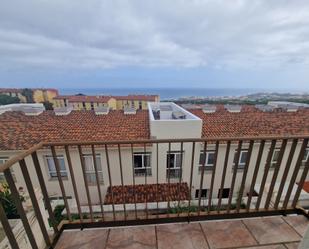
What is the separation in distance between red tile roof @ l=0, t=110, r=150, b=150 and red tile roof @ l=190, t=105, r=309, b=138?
10.6 feet

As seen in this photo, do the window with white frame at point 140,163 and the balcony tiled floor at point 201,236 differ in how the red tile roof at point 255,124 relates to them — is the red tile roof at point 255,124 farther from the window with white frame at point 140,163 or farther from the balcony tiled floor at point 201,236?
the balcony tiled floor at point 201,236

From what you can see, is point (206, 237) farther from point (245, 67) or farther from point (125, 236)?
point (245, 67)

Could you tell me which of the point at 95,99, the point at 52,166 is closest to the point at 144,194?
the point at 52,166

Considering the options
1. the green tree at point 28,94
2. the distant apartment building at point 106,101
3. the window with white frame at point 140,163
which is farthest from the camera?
the green tree at point 28,94

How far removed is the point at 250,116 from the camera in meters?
9.13

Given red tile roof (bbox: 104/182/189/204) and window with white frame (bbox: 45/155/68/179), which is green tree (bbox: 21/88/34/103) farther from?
red tile roof (bbox: 104/182/189/204)

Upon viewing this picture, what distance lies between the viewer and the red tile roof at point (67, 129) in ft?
21.9

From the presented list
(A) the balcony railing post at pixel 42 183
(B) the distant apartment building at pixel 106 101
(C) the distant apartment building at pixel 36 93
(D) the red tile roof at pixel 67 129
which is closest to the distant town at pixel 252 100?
(B) the distant apartment building at pixel 106 101

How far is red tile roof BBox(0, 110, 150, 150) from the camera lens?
21.9 ft

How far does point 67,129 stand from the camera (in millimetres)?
7387

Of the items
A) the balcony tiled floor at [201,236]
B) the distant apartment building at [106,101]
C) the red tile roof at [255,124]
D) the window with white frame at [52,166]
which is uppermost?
the balcony tiled floor at [201,236]

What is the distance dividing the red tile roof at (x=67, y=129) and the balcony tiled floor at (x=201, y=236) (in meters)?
5.05

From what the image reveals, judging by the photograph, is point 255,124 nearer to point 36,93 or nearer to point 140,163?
point 140,163

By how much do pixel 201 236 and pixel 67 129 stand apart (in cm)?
717
